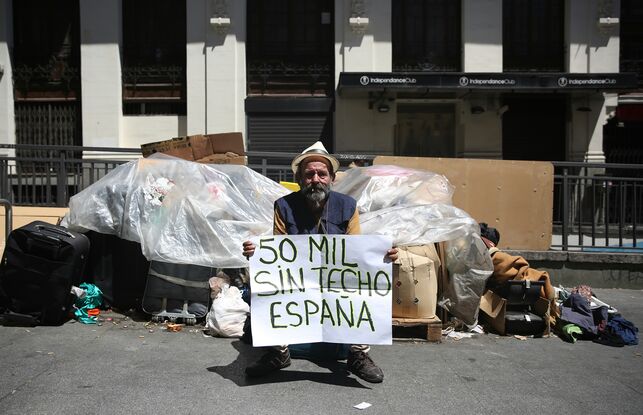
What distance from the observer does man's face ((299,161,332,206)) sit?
4.11 metres

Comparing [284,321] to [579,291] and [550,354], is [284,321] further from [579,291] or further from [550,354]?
[579,291]

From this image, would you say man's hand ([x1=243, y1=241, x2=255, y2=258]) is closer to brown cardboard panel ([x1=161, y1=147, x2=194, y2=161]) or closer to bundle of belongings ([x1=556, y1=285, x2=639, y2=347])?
brown cardboard panel ([x1=161, y1=147, x2=194, y2=161])

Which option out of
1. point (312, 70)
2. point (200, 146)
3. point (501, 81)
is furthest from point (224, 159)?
point (501, 81)

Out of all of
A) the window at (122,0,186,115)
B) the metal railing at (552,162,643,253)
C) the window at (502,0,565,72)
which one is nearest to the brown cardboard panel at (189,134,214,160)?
the metal railing at (552,162,643,253)

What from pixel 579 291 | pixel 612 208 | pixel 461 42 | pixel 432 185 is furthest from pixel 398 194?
pixel 461 42

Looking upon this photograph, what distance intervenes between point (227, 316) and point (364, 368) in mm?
1634

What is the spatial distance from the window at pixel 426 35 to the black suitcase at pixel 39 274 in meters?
9.86

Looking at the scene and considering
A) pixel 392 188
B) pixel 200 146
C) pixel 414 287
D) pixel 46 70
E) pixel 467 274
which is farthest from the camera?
pixel 46 70

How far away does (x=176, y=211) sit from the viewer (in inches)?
220

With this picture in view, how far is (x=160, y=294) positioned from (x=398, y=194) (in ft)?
9.35

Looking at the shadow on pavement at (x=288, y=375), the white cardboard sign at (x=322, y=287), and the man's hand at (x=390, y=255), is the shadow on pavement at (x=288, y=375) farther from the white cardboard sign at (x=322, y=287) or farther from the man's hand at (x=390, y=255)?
the man's hand at (x=390, y=255)

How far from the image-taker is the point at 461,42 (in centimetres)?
1306

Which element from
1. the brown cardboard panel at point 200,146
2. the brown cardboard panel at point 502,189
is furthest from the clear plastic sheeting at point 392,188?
the brown cardboard panel at point 200,146

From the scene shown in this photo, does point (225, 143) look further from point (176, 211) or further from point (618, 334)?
point (618, 334)
